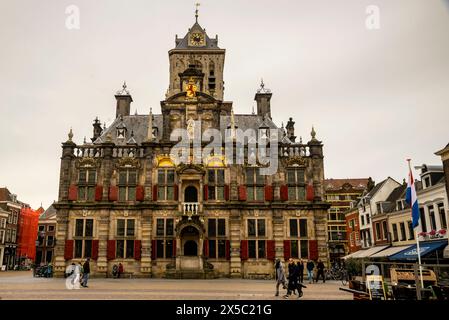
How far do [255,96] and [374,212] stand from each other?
1951 centimetres

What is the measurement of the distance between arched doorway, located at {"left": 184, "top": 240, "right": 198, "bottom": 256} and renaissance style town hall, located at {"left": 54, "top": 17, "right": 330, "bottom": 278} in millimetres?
92

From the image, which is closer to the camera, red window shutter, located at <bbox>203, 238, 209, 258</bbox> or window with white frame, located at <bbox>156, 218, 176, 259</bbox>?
red window shutter, located at <bbox>203, 238, 209, 258</bbox>

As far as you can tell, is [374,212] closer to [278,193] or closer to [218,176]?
[278,193]

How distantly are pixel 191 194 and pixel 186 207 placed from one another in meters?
1.59

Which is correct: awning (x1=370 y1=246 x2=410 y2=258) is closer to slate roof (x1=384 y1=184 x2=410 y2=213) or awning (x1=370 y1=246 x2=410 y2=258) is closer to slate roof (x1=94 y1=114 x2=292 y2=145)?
slate roof (x1=384 y1=184 x2=410 y2=213)

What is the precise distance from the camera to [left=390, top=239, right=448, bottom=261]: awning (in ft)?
88.9

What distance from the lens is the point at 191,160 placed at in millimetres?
35750

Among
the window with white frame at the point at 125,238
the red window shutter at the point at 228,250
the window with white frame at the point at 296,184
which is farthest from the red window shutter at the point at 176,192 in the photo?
the window with white frame at the point at 296,184

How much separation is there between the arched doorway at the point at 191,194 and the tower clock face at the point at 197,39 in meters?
23.0

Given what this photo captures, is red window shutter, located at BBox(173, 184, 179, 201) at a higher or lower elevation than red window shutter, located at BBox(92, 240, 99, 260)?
higher

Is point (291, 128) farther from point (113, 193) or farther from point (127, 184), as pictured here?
point (113, 193)

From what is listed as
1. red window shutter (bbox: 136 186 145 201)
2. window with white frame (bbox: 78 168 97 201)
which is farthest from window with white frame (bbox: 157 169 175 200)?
window with white frame (bbox: 78 168 97 201)

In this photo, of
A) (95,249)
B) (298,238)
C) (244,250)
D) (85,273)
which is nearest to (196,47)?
(244,250)
